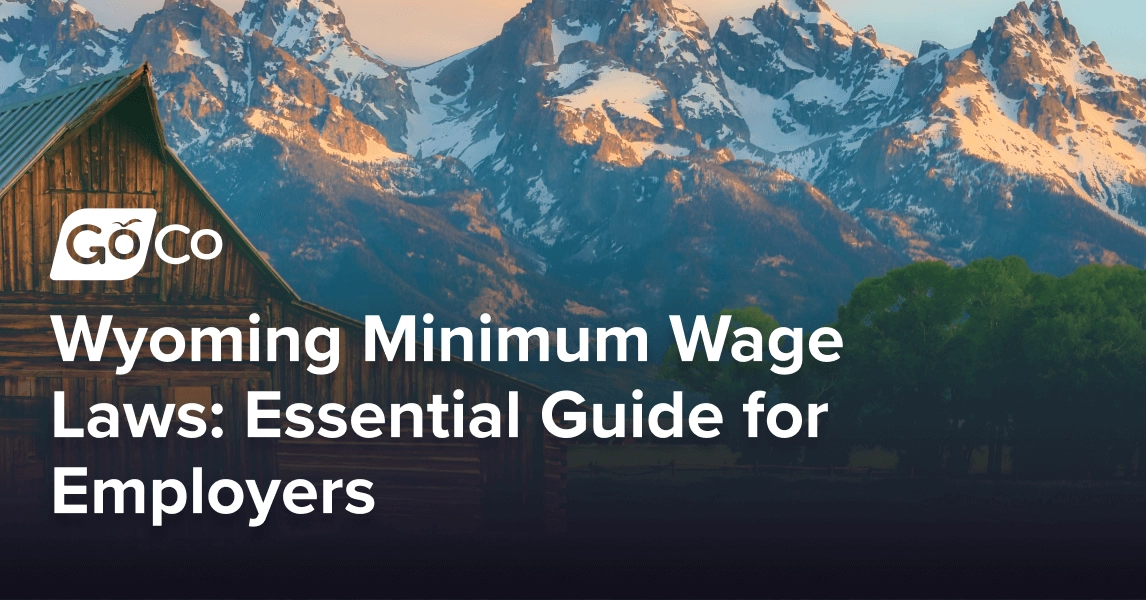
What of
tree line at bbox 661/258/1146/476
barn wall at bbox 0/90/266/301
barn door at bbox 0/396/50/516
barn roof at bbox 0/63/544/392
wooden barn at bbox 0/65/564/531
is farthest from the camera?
tree line at bbox 661/258/1146/476

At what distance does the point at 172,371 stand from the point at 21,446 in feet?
10.7

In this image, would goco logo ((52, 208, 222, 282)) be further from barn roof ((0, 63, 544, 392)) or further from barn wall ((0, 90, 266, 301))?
barn roof ((0, 63, 544, 392))

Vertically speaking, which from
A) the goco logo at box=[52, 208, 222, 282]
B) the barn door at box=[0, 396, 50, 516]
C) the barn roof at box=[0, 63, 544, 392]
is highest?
the barn roof at box=[0, 63, 544, 392]

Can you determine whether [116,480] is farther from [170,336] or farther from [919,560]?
[919,560]

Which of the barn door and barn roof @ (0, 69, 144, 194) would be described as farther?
the barn door

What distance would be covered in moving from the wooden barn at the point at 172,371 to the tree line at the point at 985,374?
3198 cm

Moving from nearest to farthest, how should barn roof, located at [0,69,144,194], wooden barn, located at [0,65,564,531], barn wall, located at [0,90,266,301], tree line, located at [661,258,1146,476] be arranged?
barn roof, located at [0,69,144,194] → barn wall, located at [0,90,266,301] → wooden barn, located at [0,65,564,531] → tree line, located at [661,258,1146,476]

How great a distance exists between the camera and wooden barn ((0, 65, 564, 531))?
30812mm

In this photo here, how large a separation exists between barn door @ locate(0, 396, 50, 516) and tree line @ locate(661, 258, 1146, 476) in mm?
38635

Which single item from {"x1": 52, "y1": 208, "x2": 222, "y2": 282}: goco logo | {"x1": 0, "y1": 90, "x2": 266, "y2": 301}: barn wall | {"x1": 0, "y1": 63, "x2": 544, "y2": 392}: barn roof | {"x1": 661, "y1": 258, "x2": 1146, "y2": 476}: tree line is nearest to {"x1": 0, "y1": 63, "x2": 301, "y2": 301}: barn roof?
{"x1": 0, "y1": 63, "x2": 544, "y2": 392}: barn roof

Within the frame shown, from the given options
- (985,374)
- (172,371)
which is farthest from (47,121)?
(985,374)

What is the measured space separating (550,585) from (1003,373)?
39.8 m

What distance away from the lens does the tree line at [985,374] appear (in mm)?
60531

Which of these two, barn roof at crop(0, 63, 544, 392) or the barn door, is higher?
barn roof at crop(0, 63, 544, 392)
